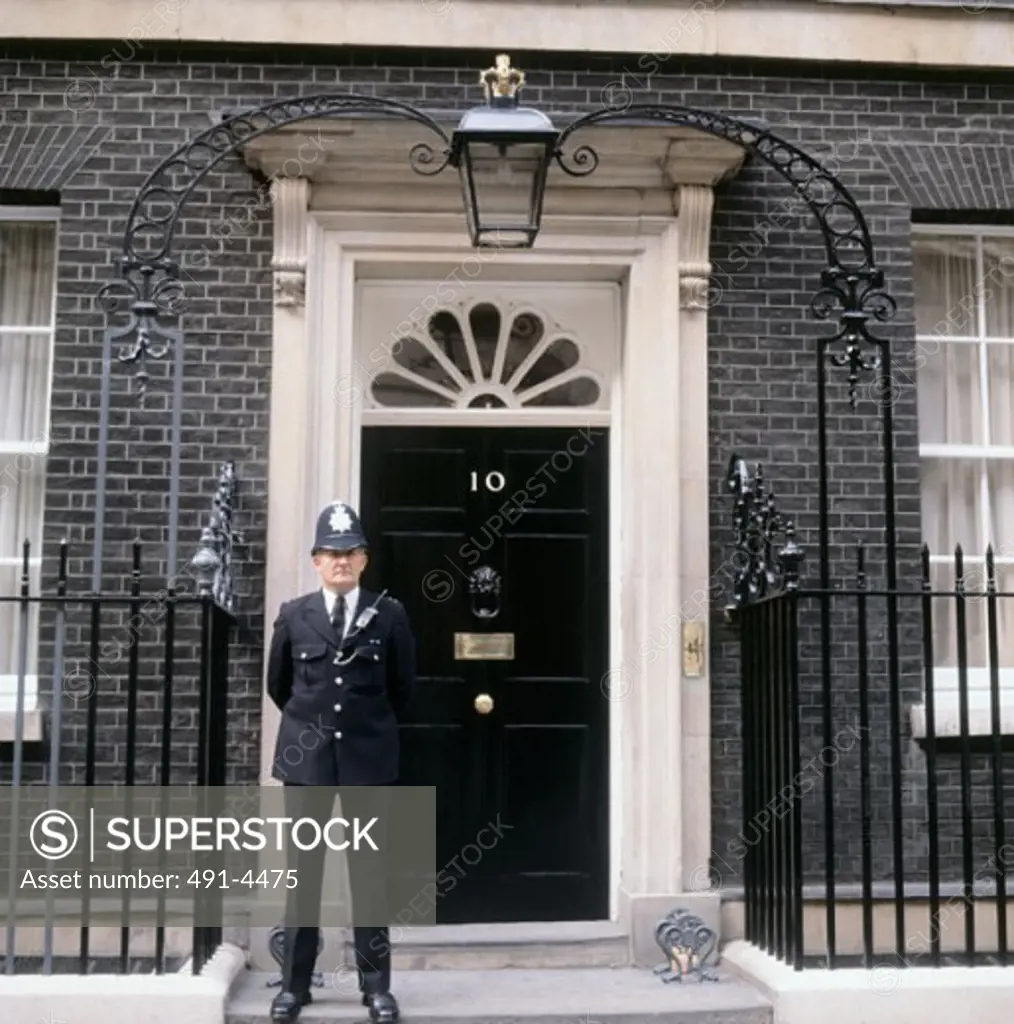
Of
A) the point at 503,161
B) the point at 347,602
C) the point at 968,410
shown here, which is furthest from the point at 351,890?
the point at 968,410

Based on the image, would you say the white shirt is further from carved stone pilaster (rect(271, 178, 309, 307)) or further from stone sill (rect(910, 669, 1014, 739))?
stone sill (rect(910, 669, 1014, 739))

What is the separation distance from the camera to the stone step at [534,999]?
19.7 feet

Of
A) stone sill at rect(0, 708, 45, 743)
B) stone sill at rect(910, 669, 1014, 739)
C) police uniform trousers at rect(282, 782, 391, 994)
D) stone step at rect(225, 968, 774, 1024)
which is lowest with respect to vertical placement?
stone step at rect(225, 968, 774, 1024)

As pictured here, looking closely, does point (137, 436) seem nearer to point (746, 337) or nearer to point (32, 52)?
point (32, 52)

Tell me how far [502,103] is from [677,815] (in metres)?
3.20

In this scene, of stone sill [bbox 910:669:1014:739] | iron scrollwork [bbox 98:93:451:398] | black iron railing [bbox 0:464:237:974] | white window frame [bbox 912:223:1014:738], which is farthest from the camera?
white window frame [bbox 912:223:1014:738]

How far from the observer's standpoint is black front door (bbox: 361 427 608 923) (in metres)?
7.37

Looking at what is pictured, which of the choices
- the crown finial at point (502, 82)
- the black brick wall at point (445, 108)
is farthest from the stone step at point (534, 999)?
the crown finial at point (502, 82)

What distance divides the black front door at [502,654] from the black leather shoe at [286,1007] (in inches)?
59.5

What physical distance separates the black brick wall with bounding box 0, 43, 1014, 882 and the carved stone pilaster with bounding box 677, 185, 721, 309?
17 cm

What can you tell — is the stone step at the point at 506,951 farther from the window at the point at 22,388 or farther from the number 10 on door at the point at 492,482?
the window at the point at 22,388

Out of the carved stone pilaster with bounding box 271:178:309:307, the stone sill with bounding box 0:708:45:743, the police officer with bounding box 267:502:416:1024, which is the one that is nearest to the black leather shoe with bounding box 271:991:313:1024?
the police officer with bounding box 267:502:416:1024

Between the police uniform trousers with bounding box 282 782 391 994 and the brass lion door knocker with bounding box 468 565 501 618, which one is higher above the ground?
the brass lion door knocker with bounding box 468 565 501 618

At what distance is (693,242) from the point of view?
7.37 m
